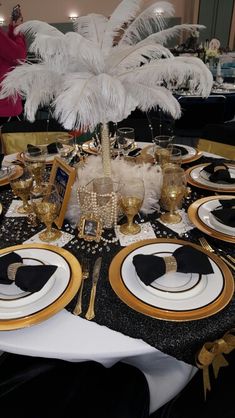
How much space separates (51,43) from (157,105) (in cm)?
39

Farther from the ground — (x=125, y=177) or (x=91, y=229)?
(x=125, y=177)

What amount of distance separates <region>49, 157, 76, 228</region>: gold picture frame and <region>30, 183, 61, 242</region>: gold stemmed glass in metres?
0.02

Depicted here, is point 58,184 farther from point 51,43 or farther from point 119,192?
point 51,43

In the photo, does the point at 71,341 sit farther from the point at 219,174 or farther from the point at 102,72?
the point at 219,174

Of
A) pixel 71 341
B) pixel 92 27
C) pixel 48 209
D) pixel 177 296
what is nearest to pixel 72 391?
pixel 71 341

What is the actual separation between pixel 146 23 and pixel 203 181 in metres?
0.65

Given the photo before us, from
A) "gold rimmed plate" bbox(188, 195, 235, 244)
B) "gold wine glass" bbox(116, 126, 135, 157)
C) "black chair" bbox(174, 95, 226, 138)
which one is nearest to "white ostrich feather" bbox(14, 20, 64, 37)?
"gold wine glass" bbox(116, 126, 135, 157)

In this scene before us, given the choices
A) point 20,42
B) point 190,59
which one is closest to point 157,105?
point 190,59

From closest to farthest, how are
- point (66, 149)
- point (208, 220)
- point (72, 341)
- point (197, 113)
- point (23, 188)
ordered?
point (72, 341), point (208, 220), point (23, 188), point (66, 149), point (197, 113)

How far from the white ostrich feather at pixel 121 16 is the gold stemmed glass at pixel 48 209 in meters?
0.56

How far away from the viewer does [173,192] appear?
109 centimetres

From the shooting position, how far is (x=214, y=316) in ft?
2.32

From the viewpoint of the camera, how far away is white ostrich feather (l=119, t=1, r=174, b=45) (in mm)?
1104

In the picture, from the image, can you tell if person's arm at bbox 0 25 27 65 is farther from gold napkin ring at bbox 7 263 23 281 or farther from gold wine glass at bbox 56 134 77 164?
gold napkin ring at bbox 7 263 23 281
